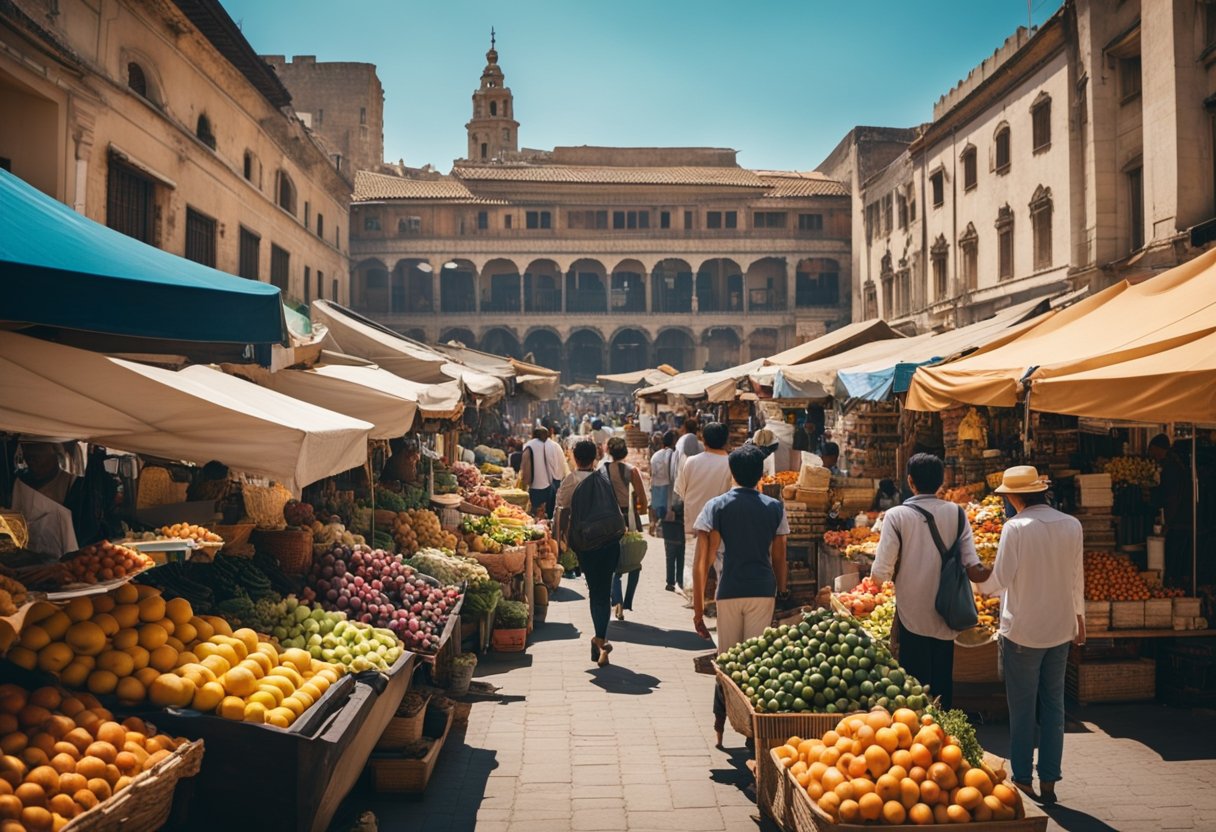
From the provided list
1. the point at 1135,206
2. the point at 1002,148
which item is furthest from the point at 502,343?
the point at 1135,206

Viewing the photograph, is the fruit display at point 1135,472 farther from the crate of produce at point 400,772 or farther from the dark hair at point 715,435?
the crate of produce at point 400,772

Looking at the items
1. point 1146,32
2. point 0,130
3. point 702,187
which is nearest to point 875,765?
point 0,130

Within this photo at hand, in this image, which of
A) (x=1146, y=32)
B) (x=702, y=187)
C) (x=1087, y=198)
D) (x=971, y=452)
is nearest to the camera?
(x=971, y=452)

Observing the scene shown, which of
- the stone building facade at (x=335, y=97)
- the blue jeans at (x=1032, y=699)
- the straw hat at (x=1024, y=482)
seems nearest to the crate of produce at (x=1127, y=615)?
the blue jeans at (x=1032, y=699)

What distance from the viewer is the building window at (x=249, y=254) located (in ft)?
65.8

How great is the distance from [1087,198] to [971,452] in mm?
11694

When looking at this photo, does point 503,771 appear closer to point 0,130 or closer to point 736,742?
point 736,742

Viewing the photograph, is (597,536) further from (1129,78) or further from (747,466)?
(1129,78)

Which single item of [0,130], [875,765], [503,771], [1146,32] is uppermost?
[1146,32]

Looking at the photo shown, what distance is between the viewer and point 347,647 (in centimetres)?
488

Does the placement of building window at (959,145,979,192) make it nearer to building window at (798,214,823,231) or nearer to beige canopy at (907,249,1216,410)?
→ building window at (798,214,823,231)

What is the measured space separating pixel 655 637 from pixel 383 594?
3079mm

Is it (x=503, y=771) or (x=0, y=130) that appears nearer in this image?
(x=503, y=771)

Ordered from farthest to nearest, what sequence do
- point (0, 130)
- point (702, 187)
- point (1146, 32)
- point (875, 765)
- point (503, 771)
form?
point (702, 187), point (1146, 32), point (0, 130), point (503, 771), point (875, 765)
